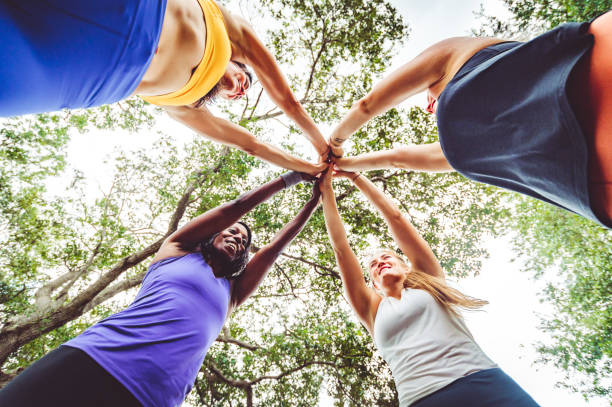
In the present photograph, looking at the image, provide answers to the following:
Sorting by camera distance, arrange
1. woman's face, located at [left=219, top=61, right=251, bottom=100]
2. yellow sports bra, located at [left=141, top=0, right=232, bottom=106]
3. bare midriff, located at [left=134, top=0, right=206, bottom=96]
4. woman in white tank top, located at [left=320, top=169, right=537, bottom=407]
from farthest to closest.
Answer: woman's face, located at [left=219, top=61, right=251, bottom=100], woman in white tank top, located at [left=320, top=169, right=537, bottom=407], yellow sports bra, located at [left=141, top=0, right=232, bottom=106], bare midriff, located at [left=134, top=0, right=206, bottom=96]

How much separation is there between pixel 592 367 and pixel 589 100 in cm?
1129

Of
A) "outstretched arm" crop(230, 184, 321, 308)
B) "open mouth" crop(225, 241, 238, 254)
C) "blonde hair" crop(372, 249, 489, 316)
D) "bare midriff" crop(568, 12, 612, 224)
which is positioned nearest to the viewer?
"bare midriff" crop(568, 12, 612, 224)

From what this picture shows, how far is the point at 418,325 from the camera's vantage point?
230 cm

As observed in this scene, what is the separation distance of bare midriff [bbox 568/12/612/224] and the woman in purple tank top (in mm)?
2340

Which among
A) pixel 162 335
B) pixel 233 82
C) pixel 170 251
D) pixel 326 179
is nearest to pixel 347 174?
pixel 326 179

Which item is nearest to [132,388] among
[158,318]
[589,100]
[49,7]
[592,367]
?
[158,318]

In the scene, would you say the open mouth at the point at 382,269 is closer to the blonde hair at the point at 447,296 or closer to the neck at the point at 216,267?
the blonde hair at the point at 447,296

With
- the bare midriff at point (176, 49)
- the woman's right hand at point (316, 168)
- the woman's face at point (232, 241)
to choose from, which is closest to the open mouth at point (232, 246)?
the woman's face at point (232, 241)

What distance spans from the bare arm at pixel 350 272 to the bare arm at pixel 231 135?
0.51 m

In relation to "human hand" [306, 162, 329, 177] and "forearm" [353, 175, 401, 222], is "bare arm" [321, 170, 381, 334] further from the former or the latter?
"forearm" [353, 175, 401, 222]

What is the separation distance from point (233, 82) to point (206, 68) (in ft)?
2.28

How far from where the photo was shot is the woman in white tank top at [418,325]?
1696 millimetres

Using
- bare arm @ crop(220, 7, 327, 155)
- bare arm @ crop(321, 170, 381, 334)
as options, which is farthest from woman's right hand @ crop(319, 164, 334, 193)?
bare arm @ crop(220, 7, 327, 155)

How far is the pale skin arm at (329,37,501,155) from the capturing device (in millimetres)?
1274
